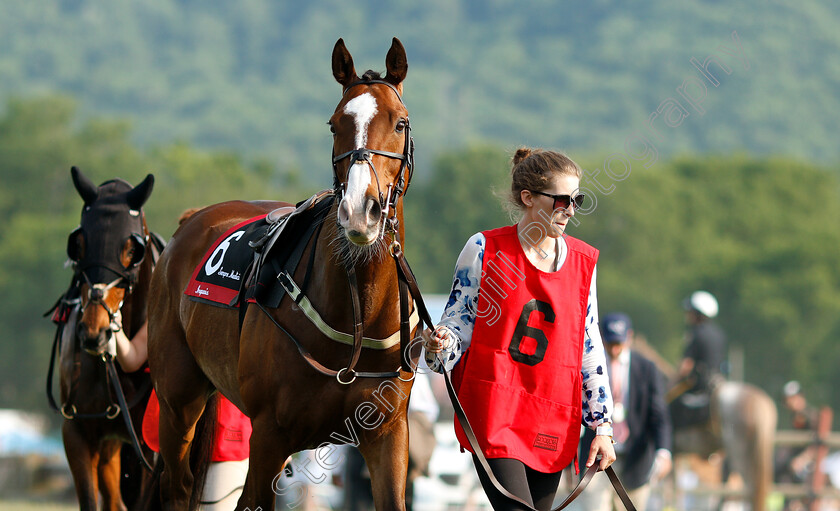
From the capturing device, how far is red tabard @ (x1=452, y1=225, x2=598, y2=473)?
412 cm

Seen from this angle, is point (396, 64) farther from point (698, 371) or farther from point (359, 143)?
point (698, 371)

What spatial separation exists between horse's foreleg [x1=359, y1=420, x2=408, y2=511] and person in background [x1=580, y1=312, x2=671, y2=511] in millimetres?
4007

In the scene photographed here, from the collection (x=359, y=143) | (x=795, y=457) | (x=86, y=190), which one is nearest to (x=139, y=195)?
(x=86, y=190)

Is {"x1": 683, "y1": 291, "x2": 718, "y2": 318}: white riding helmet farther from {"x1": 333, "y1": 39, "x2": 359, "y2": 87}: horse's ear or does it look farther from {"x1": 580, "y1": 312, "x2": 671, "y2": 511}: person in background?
{"x1": 333, "y1": 39, "x2": 359, "y2": 87}: horse's ear

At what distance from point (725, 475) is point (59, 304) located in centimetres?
1105

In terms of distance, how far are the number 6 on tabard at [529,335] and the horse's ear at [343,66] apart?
1.16m

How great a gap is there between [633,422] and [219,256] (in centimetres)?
431

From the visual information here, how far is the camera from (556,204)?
4164 millimetres

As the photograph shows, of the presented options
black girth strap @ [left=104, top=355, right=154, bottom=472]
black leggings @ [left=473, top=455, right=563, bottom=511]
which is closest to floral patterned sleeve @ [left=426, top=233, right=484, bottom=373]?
black leggings @ [left=473, top=455, right=563, bottom=511]

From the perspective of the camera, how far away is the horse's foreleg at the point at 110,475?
20.4 feet

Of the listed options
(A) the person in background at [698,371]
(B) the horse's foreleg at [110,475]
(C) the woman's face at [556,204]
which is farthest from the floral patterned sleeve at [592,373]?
(A) the person in background at [698,371]

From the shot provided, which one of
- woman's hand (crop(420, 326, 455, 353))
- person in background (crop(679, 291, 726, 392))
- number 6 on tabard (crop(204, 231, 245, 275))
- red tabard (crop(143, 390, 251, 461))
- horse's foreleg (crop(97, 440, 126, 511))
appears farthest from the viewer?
→ person in background (crop(679, 291, 726, 392))

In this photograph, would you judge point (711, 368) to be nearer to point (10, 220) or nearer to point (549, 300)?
point (549, 300)

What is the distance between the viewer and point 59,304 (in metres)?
6.72
